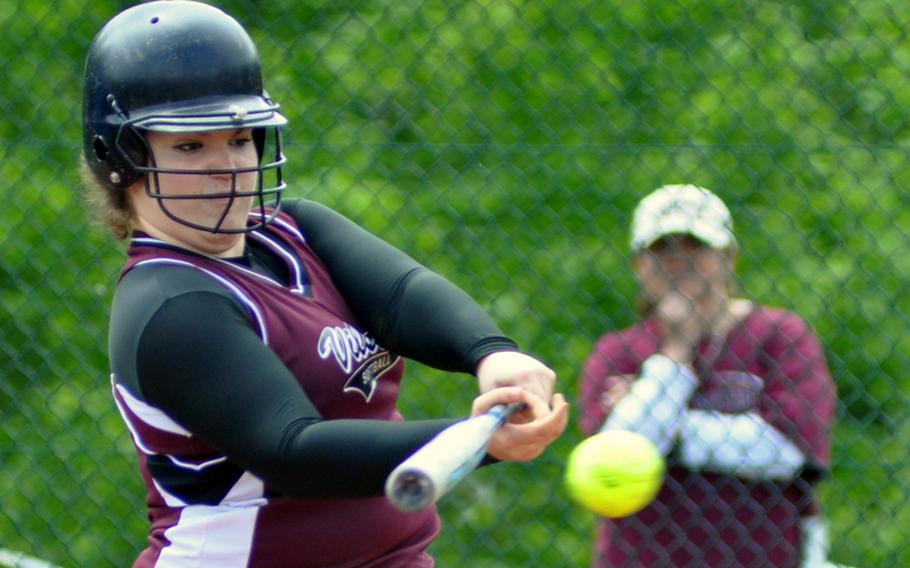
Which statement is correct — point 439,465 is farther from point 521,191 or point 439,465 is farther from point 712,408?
point 521,191

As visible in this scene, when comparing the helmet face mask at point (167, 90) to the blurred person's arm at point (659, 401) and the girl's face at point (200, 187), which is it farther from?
the blurred person's arm at point (659, 401)

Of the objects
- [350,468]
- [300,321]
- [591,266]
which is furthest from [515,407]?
[591,266]

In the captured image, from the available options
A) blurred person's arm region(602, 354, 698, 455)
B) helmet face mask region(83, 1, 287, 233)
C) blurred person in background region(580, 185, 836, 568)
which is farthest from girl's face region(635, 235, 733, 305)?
helmet face mask region(83, 1, 287, 233)

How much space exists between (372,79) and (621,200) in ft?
2.68

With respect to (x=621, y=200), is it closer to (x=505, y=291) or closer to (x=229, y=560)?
(x=505, y=291)

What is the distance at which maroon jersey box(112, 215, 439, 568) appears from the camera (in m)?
2.11

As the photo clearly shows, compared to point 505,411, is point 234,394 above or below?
above

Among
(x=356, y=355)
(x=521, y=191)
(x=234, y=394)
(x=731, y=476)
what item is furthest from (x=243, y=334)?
(x=521, y=191)

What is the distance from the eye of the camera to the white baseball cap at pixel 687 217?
3.26m

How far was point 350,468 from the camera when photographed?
1.92 m

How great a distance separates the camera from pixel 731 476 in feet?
10.6

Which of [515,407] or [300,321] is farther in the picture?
[300,321]

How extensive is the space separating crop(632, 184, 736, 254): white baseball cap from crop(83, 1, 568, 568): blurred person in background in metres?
1.10

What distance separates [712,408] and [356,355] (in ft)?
4.31
